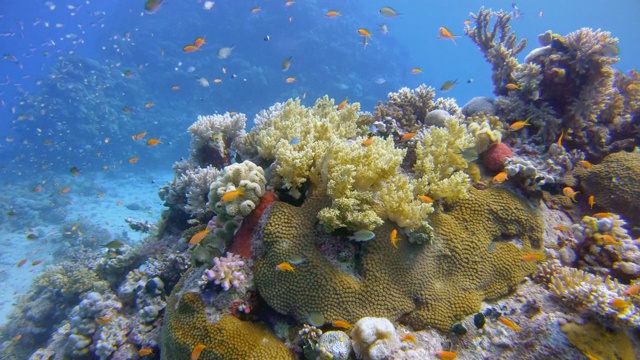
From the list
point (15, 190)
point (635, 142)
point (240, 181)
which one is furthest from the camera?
point (15, 190)

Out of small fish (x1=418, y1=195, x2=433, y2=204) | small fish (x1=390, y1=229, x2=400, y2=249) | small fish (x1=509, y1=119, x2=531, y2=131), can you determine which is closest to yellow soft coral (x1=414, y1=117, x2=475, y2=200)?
small fish (x1=418, y1=195, x2=433, y2=204)

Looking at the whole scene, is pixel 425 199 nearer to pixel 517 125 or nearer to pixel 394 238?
pixel 394 238

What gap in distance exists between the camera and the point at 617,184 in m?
5.01

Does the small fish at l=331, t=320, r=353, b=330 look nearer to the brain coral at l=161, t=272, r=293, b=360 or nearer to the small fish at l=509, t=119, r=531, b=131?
the brain coral at l=161, t=272, r=293, b=360

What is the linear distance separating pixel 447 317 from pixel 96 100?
32.6 meters

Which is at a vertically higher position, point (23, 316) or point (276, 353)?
point (276, 353)

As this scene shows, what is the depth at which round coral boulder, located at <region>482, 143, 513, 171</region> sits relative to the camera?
4898 millimetres

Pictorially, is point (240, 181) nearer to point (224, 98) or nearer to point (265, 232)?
point (265, 232)

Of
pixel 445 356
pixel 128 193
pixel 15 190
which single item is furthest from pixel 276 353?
pixel 15 190

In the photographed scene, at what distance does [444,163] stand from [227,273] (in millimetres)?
3312

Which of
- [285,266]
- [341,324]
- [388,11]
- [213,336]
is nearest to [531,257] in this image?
[341,324]

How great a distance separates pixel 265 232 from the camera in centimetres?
365

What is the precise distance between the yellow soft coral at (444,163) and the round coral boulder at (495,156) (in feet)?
1.58

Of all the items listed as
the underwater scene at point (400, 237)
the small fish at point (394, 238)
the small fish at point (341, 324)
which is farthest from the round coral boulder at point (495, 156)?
the small fish at point (341, 324)
